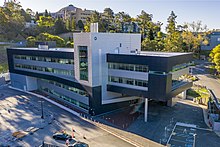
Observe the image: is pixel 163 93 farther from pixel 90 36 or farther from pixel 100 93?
pixel 90 36

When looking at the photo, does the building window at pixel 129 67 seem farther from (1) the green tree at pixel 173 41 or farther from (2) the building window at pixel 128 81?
(1) the green tree at pixel 173 41

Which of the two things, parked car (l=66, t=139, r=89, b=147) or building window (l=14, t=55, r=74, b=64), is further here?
building window (l=14, t=55, r=74, b=64)

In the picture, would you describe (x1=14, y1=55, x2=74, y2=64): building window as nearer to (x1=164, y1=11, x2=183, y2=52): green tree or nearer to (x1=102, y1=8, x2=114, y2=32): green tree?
(x1=164, y1=11, x2=183, y2=52): green tree

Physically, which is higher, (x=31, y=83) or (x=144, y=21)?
(x=144, y=21)

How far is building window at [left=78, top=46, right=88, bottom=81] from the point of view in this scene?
128ft

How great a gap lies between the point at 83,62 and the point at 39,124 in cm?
1415

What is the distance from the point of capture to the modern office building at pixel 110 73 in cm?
3331

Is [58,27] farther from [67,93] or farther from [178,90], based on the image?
[178,90]

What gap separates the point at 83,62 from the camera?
3981 cm

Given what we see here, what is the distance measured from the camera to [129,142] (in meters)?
28.9

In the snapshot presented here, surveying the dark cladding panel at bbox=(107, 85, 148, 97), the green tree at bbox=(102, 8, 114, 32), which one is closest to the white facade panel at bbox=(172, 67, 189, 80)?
the dark cladding panel at bbox=(107, 85, 148, 97)

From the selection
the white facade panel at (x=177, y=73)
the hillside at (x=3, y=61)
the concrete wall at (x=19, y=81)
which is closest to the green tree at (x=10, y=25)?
the hillside at (x=3, y=61)

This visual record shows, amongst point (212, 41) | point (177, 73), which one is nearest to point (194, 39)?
point (212, 41)

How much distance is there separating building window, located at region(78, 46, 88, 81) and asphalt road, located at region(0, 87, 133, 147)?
835cm
